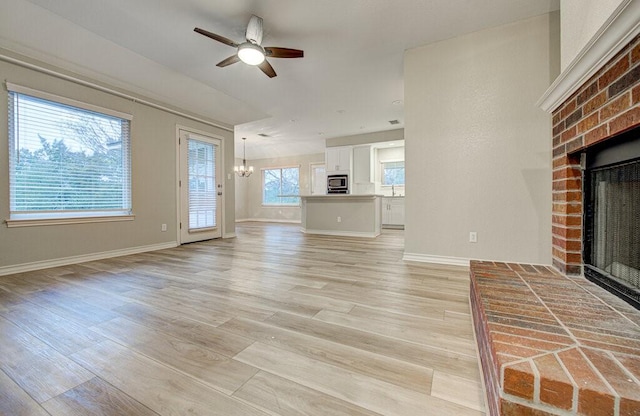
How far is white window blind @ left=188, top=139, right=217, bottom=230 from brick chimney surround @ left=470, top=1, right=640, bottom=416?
4541 mm

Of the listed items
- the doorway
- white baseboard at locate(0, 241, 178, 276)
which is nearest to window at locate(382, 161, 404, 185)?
the doorway

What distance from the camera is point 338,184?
7.17m

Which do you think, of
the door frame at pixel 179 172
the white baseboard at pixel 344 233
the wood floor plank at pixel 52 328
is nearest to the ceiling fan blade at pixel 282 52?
the door frame at pixel 179 172

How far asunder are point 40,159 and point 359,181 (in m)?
6.04

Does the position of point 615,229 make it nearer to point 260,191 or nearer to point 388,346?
point 388,346

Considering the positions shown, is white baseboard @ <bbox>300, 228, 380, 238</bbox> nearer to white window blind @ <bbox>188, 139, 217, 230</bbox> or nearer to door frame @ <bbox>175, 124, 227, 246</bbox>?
door frame @ <bbox>175, 124, 227, 246</bbox>

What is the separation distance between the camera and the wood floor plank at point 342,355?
106 cm

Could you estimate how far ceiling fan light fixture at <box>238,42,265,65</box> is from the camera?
2.50 meters

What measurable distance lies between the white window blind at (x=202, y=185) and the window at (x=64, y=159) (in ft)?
3.50

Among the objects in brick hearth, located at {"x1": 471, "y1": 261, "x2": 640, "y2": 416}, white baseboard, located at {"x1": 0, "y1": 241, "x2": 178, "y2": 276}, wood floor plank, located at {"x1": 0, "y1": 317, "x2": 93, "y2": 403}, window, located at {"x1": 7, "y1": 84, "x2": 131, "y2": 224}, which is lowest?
wood floor plank, located at {"x1": 0, "y1": 317, "x2": 93, "y2": 403}

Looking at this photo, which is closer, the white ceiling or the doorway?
the white ceiling

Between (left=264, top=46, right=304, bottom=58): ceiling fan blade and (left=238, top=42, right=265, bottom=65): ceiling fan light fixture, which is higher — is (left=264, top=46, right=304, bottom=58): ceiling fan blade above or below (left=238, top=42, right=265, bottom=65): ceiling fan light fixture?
above

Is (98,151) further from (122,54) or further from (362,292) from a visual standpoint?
(362,292)

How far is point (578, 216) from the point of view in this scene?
→ 5.19 feet
